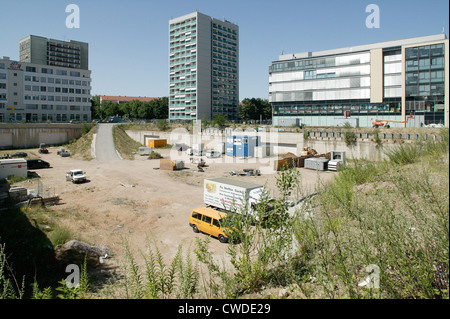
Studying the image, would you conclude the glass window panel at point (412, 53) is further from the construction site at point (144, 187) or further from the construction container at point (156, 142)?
the construction container at point (156, 142)

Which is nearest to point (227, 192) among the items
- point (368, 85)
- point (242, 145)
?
point (242, 145)

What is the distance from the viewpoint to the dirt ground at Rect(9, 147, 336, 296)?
17.0 meters

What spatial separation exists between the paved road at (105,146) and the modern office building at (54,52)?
262ft

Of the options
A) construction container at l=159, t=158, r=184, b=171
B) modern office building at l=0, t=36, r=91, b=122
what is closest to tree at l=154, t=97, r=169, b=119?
modern office building at l=0, t=36, r=91, b=122

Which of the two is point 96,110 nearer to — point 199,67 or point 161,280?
point 199,67

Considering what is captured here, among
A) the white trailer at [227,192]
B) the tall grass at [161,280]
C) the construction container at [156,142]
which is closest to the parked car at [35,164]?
the construction container at [156,142]

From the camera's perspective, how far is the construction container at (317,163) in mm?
40412

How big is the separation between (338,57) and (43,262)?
2767 inches

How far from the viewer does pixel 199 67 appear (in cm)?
11031

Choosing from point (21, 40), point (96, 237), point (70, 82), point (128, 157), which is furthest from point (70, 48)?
point (96, 237)

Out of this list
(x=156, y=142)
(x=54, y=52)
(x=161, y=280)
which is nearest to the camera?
(x=161, y=280)

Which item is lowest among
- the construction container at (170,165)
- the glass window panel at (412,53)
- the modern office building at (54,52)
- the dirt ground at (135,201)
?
the dirt ground at (135,201)

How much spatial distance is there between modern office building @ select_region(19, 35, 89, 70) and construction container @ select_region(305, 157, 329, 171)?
126266mm

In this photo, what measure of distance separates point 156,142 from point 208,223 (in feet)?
159
